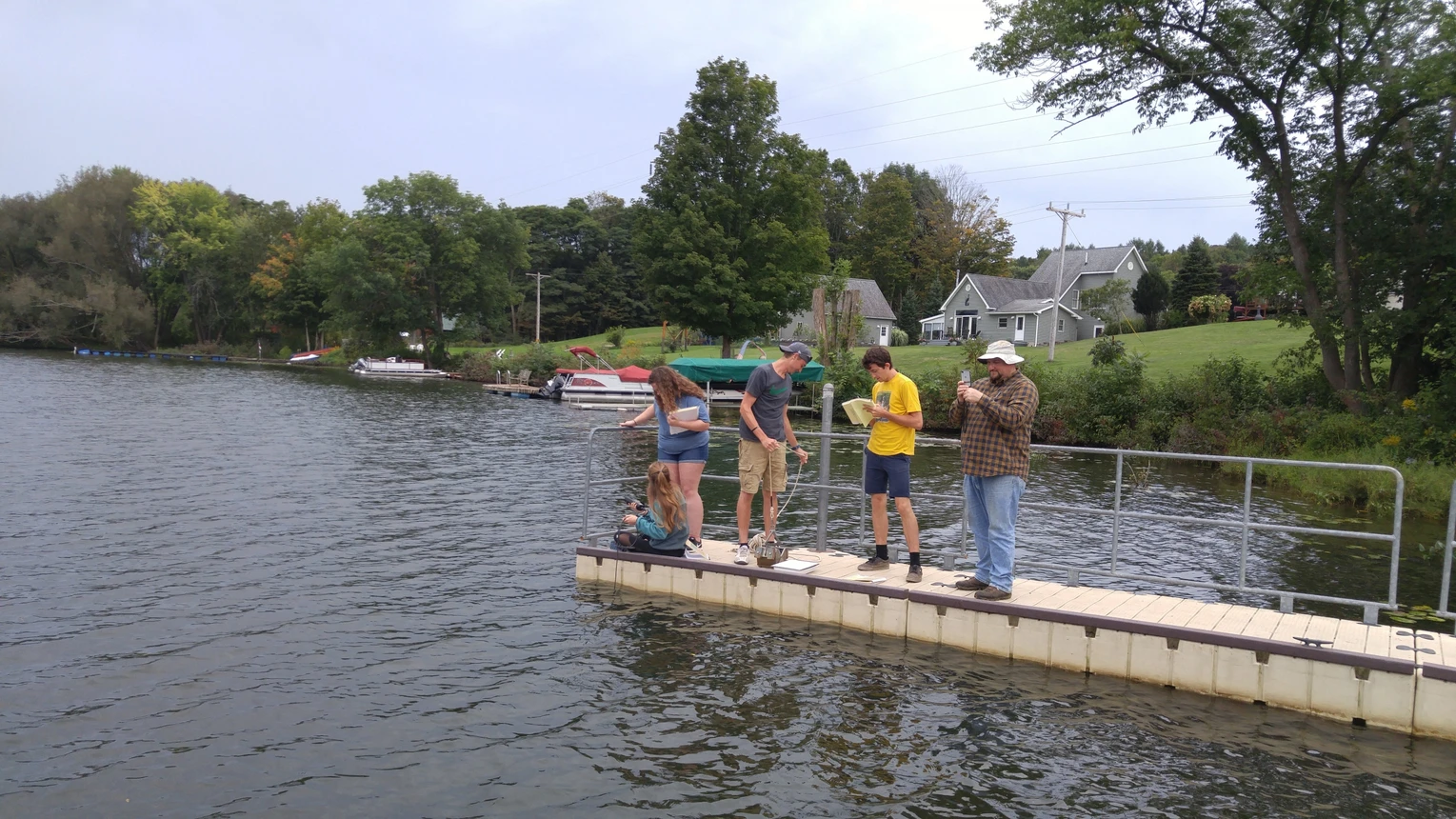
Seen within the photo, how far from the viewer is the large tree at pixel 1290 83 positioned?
79.4ft

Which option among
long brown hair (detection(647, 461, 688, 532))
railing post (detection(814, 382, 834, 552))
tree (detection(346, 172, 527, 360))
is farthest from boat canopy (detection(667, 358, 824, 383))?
tree (detection(346, 172, 527, 360))

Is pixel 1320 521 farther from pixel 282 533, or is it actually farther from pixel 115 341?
pixel 115 341

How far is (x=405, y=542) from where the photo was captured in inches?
554

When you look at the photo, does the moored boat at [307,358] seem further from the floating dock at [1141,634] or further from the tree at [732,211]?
the floating dock at [1141,634]

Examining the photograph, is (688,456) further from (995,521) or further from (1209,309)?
(1209,309)

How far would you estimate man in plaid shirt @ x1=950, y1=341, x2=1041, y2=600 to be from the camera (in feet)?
27.2

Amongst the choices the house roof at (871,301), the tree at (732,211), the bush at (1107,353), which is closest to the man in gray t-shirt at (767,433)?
the bush at (1107,353)

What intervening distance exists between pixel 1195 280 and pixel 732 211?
3111cm

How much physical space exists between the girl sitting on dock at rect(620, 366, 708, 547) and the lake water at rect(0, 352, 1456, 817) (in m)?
1.56

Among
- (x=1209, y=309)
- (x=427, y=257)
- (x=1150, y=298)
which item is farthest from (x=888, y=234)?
(x=427, y=257)

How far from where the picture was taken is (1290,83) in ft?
85.5

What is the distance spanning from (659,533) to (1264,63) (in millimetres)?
24126

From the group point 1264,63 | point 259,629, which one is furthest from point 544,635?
point 1264,63

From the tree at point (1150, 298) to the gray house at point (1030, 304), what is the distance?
14.3ft
